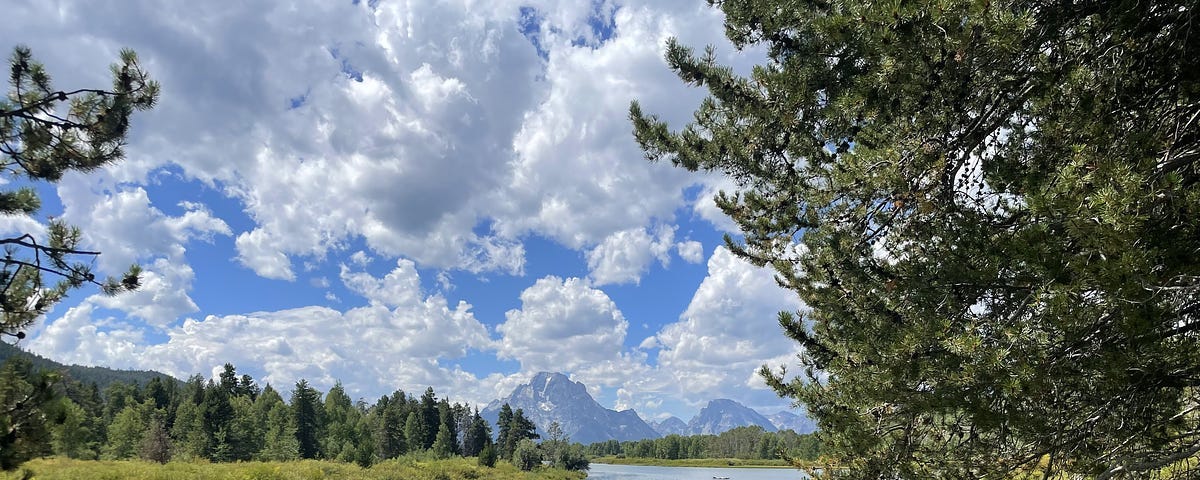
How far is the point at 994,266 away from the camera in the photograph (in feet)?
11.5

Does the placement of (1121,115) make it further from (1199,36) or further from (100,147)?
(100,147)

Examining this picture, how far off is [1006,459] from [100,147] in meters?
8.96

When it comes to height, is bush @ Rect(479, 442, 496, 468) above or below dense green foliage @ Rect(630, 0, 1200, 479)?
below

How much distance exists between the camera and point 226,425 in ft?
189

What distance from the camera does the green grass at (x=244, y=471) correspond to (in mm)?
22938

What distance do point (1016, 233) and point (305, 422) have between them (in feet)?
237

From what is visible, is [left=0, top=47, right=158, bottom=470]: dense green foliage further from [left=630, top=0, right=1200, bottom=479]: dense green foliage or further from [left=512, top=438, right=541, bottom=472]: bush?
[left=512, top=438, right=541, bottom=472]: bush

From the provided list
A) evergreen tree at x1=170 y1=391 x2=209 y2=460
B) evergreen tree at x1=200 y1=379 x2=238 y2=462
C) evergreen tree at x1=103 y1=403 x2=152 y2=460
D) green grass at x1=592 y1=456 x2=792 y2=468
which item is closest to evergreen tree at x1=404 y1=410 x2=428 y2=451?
evergreen tree at x1=200 y1=379 x2=238 y2=462

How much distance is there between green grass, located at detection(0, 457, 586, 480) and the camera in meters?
22.9

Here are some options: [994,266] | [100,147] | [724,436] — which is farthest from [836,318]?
[724,436]

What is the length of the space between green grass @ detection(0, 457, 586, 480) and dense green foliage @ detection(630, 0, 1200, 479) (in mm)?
10074

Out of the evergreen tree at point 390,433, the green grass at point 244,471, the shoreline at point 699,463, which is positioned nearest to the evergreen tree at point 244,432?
the evergreen tree at point 390,433

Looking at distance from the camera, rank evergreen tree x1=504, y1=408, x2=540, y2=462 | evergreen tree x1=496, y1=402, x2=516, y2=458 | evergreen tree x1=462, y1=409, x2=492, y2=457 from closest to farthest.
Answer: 1. evergreen tree x1=462, y1=409, x2=492, y2=457
2. evergreen tree x1=496, y1=402, x2=516, y2=458
3. evergreen tree x1=504, y1=408, x2=540, y2=462

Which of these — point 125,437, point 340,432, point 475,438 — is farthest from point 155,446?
point 475,438
